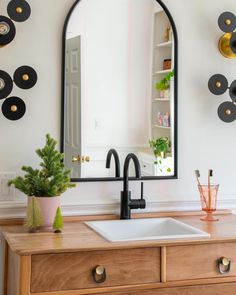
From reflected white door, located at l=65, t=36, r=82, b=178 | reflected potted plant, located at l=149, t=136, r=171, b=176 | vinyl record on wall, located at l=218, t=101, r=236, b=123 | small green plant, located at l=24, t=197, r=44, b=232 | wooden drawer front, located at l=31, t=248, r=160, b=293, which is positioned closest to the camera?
wooden drawer front, located at l=31, t=248, r=160, b=293

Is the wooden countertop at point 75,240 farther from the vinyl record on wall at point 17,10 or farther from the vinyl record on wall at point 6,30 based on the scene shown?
the vinyl record on wall at point 17,10

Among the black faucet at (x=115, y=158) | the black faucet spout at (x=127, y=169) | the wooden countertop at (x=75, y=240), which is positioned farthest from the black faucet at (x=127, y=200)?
the wooden countertop at (x=75, y=240)

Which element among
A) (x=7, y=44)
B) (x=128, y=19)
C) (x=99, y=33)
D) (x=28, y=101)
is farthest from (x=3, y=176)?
(x=128, y=19)

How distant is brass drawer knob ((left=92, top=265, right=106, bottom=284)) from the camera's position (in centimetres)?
169

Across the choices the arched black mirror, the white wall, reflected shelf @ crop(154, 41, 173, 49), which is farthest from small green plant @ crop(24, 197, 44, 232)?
reflected shelf @ crop(154, 41, 173, 49)

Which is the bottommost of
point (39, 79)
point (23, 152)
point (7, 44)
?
point (23, 152)

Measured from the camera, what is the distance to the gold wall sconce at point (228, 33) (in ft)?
7.96

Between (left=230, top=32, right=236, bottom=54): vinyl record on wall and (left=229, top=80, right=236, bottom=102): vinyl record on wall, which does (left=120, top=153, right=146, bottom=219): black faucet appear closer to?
(left=229, top=80, right=236, bottom=102): vinyl record on wall

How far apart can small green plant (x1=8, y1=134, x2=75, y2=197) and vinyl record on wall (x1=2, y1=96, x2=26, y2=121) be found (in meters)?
0.22

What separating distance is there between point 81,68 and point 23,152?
0.48m

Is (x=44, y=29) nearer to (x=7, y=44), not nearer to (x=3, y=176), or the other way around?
(x=7, y=44)

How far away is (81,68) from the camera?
222 centimetres

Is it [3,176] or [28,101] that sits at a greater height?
[28,101]

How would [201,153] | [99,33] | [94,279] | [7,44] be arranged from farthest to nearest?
[201,153] → [99,33] → [7,44] → [94,279]
